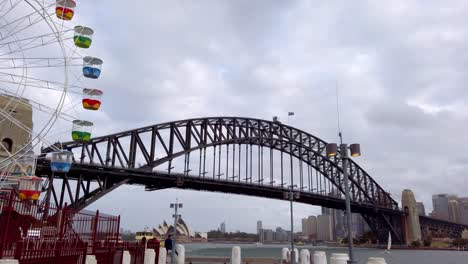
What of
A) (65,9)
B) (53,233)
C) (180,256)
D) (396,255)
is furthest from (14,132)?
(396,255)

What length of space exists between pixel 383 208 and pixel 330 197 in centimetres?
2669

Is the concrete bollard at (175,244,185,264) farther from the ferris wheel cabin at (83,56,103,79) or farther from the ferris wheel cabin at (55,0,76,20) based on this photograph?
the ferris wheel cabin at (55,0,76,20)

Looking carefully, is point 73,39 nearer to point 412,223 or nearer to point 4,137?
point 4,137

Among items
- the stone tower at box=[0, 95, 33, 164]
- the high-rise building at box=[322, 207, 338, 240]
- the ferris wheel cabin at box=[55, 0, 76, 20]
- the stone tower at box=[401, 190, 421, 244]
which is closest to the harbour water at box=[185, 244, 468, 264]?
the high-rise building at box=[322, 207, 338, 240]

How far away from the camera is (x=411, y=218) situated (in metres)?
106

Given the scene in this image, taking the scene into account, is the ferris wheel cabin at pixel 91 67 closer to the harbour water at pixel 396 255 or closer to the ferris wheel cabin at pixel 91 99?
the ferris wheel cabin at pixel 91 99

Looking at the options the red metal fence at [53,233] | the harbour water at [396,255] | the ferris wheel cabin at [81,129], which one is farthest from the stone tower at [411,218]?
the red metal fence at [53,233]

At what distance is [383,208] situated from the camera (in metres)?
100

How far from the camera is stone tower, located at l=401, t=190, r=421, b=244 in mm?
104850

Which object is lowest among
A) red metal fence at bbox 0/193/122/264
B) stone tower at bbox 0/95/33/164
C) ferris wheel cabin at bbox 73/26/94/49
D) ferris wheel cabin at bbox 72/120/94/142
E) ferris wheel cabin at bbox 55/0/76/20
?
red metal fence at bbox 0/193/122/264

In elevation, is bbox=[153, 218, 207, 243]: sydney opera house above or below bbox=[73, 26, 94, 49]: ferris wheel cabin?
below

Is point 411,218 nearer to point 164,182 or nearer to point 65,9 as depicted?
point 164,182

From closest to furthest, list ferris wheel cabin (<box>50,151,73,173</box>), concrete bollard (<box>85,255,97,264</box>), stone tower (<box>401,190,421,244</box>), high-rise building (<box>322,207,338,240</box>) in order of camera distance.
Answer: concrete bollard (<box>85,255,97,264</box>), ferris wheel cabin (<box>50,151,73,173</box>), stone tower (<box>401,190,421,244</box>), high-rise building (<box>322,207,338,240</box>)

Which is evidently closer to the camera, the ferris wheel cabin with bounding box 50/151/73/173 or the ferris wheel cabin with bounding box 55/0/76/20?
the ferris wheel cabin with bounding box 55/0/76/20
